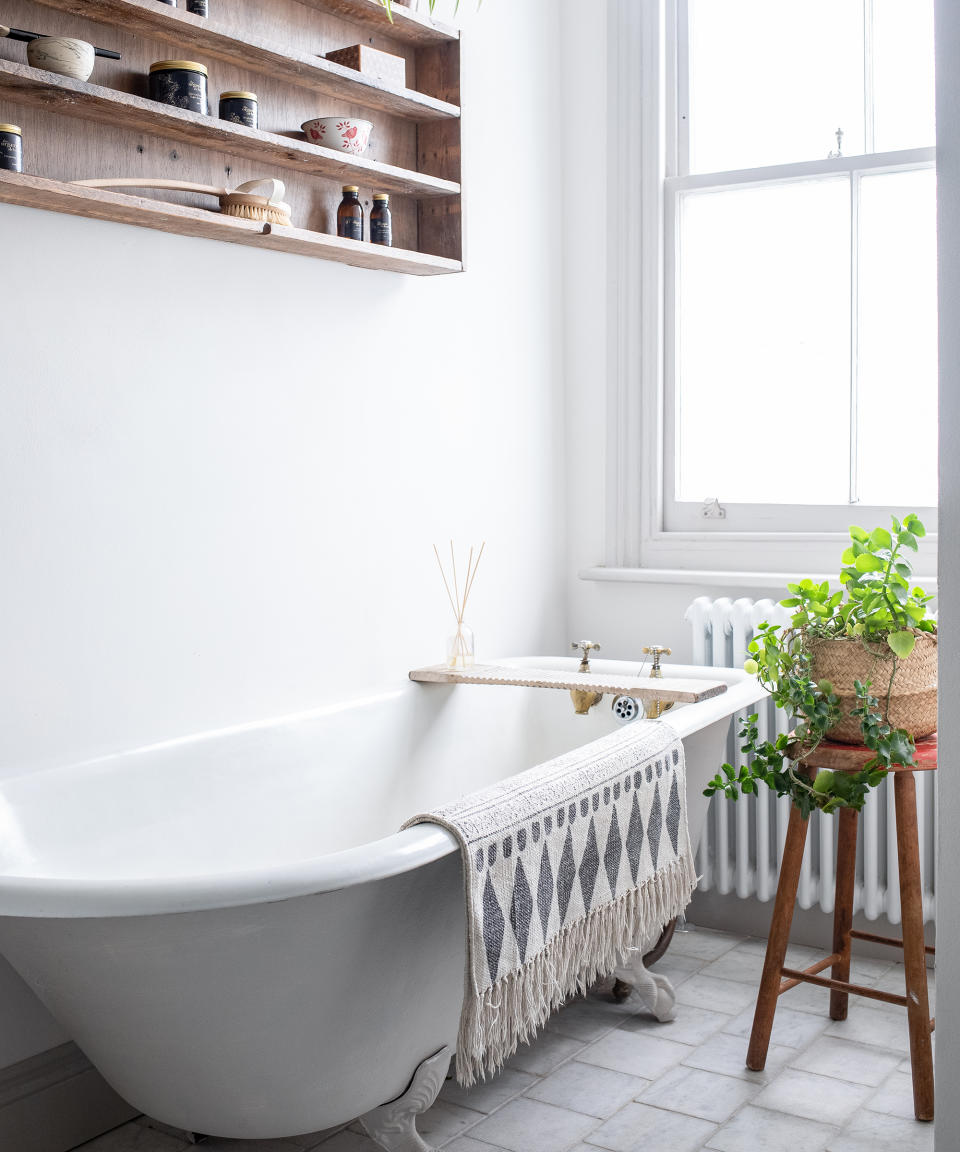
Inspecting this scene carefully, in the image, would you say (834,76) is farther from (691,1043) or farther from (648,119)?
(691,1043)

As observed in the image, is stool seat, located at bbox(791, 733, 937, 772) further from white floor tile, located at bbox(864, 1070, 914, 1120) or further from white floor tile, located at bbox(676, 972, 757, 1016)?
white floor tile, located at bbox(676, 972, 757, 1016)

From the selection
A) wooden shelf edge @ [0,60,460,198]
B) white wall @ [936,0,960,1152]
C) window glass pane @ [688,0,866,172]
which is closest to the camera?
white wall @ [936,0,960,1152]

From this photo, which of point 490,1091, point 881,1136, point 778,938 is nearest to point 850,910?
point 778,938

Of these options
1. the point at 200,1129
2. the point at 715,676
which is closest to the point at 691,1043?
the point at 715,676

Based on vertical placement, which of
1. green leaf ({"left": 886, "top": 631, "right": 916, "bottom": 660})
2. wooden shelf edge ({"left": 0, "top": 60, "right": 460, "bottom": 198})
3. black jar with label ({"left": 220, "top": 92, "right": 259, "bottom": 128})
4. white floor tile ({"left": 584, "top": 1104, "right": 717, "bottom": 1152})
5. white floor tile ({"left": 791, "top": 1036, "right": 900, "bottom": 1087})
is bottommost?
white floor tile ({"left": 791, "top": 1036, "right": 900, "bottom": 1087})

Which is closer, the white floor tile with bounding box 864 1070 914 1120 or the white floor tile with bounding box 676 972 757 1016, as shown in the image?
the white floor tile with bounding box 864 1070 914 1120

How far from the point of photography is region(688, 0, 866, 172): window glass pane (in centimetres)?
298

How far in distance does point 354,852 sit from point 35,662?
81cm

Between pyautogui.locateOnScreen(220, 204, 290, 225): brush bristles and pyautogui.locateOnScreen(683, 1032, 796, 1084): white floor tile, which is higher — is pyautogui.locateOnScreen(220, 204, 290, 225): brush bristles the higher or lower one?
the higher one

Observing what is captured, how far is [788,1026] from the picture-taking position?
2521 millimetres

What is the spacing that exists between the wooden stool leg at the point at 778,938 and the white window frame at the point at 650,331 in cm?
98

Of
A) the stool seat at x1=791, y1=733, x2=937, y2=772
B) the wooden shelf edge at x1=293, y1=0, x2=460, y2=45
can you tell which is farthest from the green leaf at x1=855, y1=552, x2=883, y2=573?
the wooden shelf edge at x1=293, y1=0, x2=460, y2=45

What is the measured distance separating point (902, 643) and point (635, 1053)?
98 cm

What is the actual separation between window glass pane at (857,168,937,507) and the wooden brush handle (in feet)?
5.26
